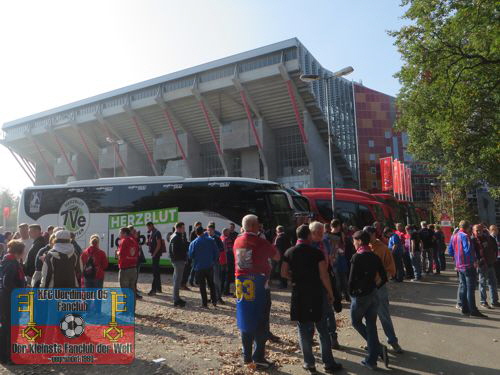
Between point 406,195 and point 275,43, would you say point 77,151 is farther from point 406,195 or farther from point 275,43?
point 406,195

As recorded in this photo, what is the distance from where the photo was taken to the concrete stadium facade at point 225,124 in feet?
126

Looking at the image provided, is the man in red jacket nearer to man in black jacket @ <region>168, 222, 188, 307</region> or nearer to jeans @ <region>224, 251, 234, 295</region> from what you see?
man in black jacket @ <region>168, 222, 188, 307</region>

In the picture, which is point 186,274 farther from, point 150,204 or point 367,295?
point 367,295

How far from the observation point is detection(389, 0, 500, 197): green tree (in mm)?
11680

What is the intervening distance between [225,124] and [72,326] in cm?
4006

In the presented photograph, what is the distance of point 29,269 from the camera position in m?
6.54

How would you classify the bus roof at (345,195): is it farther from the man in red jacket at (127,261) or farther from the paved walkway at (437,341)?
the man in red jacket at (127,261)

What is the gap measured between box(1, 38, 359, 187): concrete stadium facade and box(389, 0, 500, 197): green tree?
22.8 meters

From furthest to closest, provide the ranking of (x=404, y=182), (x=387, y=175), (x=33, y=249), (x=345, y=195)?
(x=387, y=175) < (x=404, y=182) < (x=345, y=195) < (x=33, y=249)

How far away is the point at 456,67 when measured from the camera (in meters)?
12.9

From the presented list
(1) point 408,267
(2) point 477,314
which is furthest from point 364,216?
(2) point 477,314

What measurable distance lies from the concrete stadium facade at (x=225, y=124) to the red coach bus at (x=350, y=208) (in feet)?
70.2

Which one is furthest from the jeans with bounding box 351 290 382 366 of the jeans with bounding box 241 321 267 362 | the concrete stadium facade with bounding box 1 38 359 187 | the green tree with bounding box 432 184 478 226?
the green tree with bounding box 432 184 478 226

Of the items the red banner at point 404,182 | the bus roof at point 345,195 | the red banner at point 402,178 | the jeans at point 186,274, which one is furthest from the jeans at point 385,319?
the red banner at point 404,182
